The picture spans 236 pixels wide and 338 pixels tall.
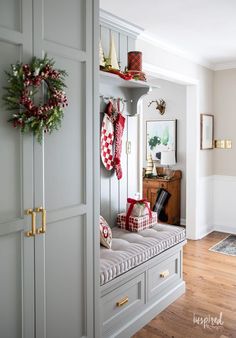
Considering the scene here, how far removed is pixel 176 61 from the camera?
14.0 ft

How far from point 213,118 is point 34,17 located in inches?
160

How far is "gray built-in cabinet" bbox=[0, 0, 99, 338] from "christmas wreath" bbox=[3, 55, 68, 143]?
0.14 feet

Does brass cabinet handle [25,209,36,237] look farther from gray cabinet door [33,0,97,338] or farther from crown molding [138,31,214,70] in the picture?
crown molding [138,31,214,70]

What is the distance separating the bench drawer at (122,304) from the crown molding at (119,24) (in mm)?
2123

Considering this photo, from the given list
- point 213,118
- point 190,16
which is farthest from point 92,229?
point 213,118

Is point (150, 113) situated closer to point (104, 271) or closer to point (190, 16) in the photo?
point (190, 16)

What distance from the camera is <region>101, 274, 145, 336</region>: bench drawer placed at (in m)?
2.29

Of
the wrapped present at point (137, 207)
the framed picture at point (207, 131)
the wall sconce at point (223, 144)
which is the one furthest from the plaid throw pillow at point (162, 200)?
the wrapped present at point (137, 207)

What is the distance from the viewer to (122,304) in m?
2.42

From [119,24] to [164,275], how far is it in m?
2.24

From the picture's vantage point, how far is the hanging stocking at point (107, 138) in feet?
9.49

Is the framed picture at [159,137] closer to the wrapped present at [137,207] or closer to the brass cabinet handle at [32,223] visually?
the wrapped present at [137,207]

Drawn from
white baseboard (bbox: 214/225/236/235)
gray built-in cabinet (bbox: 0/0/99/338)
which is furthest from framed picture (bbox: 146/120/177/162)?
gray built-in cabinet (bbox: 0/0/99/338)

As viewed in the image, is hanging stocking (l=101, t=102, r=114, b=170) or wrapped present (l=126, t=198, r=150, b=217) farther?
wrapped present (l=126, t=198, r=150, b=217)
